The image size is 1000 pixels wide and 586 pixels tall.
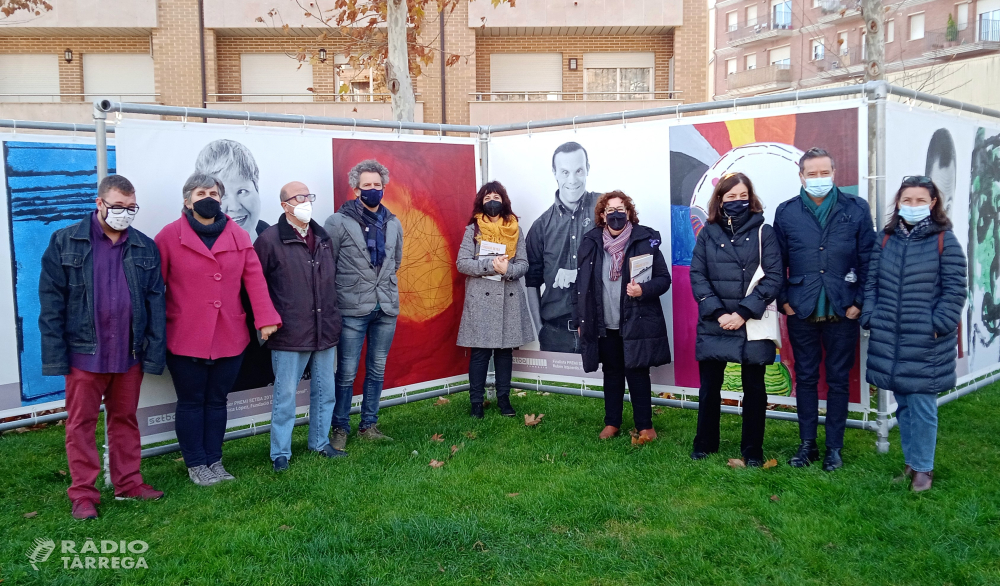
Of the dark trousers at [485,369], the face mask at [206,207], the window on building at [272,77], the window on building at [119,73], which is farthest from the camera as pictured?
the window on building at [119,73]

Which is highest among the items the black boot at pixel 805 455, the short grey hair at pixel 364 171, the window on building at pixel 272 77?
the window on building at pixel 272 77

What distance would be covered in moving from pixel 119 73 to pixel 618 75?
1495cm

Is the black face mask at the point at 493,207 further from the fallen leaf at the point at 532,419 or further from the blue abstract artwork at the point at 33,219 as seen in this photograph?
the blue abstract artwork at the point at 33,219

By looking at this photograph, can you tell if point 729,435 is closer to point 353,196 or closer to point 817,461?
point 817,461

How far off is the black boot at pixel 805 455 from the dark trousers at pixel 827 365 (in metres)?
0.05

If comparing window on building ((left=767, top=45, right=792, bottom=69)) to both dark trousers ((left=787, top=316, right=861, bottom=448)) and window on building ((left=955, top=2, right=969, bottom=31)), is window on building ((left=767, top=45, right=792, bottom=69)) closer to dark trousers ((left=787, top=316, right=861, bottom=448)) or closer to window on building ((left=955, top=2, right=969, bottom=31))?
window on building ((left=955, top=2, right=969, bottom=31))

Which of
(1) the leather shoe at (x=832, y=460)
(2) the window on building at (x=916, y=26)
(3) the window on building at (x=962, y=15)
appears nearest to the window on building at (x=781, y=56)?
(2) the window on building at (x=916, y=26)

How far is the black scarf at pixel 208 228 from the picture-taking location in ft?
17.4

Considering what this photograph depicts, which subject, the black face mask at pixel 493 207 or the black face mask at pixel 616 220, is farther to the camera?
the black face mask at pixel 493 207

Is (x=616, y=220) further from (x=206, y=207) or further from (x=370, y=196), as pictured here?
(x=206, y=207)

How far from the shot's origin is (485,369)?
7.43m

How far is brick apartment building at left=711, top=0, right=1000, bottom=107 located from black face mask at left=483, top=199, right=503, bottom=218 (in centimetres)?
1579

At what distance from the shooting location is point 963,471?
5270mm

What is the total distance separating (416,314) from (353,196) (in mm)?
1299
